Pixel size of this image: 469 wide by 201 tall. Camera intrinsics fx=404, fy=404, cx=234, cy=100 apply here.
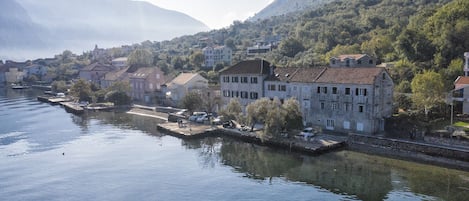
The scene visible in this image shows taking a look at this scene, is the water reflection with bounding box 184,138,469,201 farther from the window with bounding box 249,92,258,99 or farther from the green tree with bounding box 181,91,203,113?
the green tree with bounding box 181,91,203,113

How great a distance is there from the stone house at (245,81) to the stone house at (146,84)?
23.0 metres

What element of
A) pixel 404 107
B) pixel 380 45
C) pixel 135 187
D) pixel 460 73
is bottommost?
pixel 135 187

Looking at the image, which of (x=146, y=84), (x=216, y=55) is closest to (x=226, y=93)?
(x=146, y=84)

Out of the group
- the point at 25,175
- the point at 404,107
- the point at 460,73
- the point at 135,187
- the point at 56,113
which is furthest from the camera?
the point at 56,113

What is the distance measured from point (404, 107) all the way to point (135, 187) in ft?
111

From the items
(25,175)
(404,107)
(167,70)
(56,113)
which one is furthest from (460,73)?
(167,70)

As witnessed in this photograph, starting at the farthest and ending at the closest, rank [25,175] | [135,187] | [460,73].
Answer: [460,73]
[25,175]
[135,187]

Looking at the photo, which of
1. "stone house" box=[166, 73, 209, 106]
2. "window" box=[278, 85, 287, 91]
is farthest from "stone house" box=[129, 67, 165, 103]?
"window" box=[278, 85, 287, 91]

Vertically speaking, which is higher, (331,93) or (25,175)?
(331,93)

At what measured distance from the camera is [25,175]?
3422 centimetres

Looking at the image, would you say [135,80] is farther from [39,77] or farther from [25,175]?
[39,77]

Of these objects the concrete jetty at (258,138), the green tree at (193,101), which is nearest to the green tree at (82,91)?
the green tree at (193,101)

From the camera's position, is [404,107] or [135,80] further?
[135,80]

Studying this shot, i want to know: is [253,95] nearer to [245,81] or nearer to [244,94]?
[244,94]
